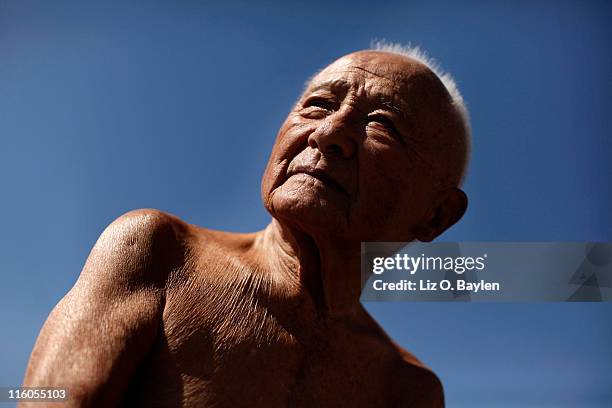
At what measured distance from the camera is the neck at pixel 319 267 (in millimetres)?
2299

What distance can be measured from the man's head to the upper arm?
0.41m

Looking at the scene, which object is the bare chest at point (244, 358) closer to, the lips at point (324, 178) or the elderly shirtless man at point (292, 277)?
the elderly shirtless man at point (292, 277)

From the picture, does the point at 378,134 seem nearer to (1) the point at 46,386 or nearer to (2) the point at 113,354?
(2) the point at 113,354

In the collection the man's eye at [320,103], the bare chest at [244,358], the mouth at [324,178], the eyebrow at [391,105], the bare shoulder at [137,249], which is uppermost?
the man's eye at [320,103]

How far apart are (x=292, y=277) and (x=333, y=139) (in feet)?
1.56

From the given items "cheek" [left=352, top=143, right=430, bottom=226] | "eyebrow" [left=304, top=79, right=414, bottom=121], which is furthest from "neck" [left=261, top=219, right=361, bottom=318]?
"eyebrow" [left=304, top=79, right=414, bottom=121]

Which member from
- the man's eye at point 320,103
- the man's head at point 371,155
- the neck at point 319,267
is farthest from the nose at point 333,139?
the neck at point 319,267

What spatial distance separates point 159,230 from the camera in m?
2.24

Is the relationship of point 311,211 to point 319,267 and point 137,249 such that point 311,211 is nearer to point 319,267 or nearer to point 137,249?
point 319,267

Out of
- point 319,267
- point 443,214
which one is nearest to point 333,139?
point 319,267

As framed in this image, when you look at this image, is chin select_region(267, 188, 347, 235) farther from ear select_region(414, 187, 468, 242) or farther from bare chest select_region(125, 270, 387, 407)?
ear select_region(414, 187, 468, 242)

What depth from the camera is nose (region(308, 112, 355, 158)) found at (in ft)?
7.32

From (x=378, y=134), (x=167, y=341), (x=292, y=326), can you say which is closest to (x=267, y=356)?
(x=292, y=326)

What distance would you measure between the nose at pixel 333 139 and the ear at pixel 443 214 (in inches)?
16.8
